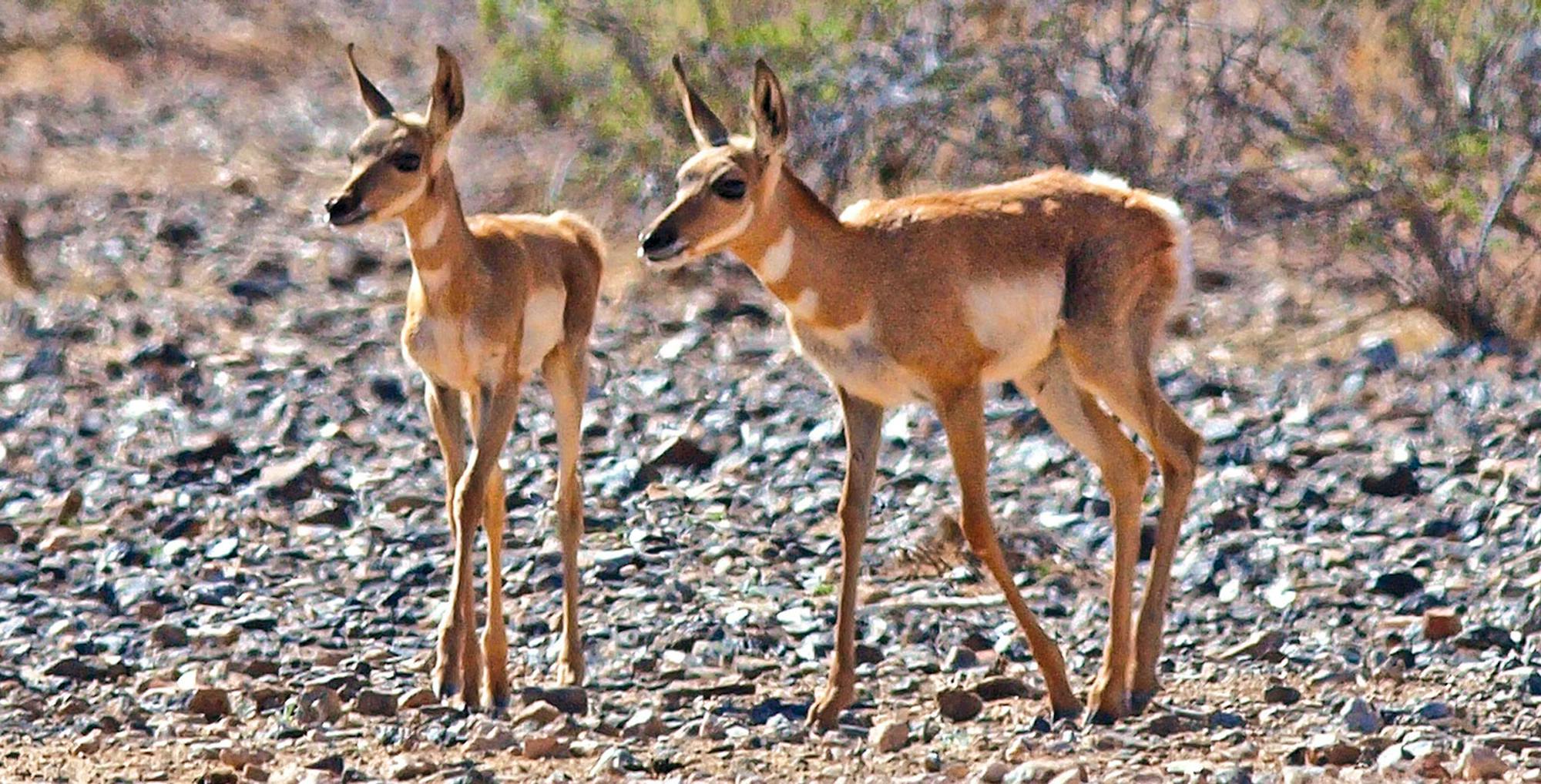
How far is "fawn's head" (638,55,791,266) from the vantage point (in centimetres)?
770

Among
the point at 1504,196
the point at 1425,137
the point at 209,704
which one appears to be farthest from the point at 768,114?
the point at 1425,137

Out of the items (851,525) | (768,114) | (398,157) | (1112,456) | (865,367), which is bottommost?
(851,525)

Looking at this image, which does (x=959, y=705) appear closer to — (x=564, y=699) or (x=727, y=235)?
(x=564, y=699)

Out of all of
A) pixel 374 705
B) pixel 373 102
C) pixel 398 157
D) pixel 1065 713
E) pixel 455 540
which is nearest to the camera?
pixel 1065 713

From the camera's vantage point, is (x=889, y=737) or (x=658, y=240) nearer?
(x=889, y=737)

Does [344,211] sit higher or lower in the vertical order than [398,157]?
lower

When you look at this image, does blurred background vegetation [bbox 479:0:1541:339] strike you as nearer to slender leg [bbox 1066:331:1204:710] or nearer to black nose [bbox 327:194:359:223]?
slender leg [bbox 1066:331:1204:710]

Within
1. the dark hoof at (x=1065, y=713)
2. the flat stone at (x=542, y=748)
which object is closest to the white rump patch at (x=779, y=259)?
the dark hoof at (x=1065, y=713)

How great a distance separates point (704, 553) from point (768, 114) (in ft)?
8.79

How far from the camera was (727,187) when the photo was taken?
7.82 m

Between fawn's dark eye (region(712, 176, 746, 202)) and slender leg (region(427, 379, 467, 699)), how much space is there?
1481 millimetres

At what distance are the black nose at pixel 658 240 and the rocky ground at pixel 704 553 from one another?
1503 millimetres

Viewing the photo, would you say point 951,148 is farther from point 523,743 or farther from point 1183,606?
point 523,743

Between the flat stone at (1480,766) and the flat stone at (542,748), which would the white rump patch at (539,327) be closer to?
the flat stone at (542,748)
